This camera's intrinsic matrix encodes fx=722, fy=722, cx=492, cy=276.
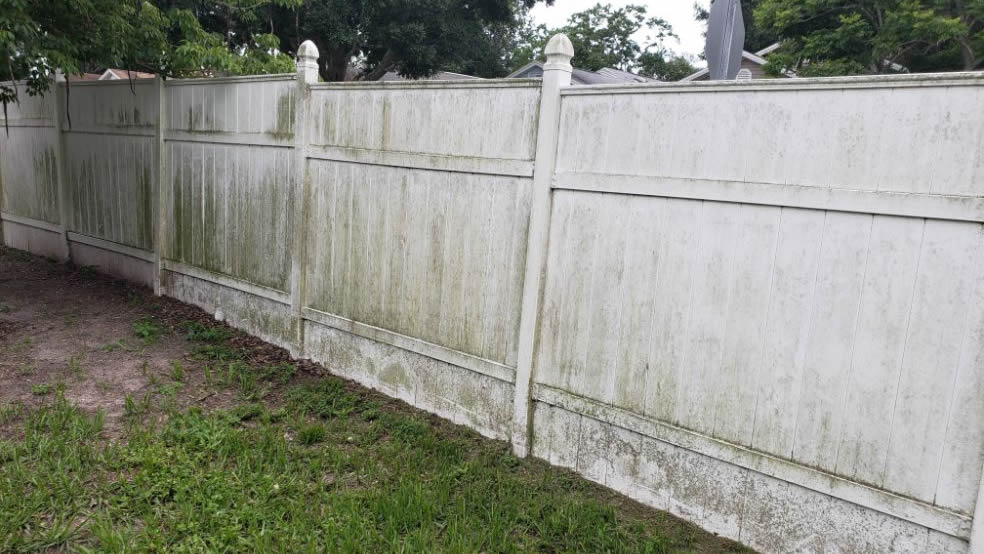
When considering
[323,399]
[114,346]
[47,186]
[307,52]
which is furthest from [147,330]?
[47,186]

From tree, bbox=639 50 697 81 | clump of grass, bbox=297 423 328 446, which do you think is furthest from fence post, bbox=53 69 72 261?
tree, bbox=639 50 697 81

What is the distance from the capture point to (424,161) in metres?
4.64

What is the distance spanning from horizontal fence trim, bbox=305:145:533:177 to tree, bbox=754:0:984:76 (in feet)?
57.1

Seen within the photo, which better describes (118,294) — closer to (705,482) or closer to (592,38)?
(705,482)

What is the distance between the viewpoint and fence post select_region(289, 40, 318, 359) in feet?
17.9

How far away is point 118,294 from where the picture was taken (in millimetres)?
7332

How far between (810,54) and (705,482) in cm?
1994

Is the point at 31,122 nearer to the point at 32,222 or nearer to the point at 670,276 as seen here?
the point at 32,222

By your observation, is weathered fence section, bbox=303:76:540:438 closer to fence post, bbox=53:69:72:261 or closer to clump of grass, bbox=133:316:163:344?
clump of grass, bbox=133:316:163:344

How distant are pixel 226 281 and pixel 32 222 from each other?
15.3ft

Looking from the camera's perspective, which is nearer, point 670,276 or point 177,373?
point 670,276

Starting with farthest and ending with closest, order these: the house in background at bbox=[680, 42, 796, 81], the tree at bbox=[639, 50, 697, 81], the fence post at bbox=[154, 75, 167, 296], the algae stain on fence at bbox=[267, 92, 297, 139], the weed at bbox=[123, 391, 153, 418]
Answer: the tree at bbox=[639, 50, 697, 81]
the house in background at bbox=[680, 42, 796, 81]
the fence post at bbox=[154, 75, 167, 296]
the algae stain on fence at bbox=[267, 92, 297, 139]
the weed at bbox=[123, 391, 153, 418]

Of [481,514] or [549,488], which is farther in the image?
[549,488]

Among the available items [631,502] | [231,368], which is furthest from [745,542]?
[231,368]
